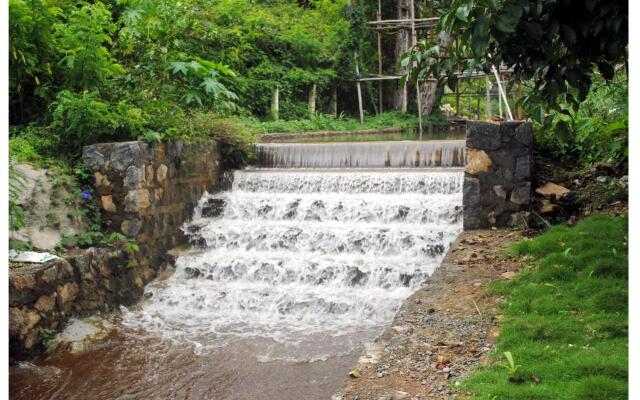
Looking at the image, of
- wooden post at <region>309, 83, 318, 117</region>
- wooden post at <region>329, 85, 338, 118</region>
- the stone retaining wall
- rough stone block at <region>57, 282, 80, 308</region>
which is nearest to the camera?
the stone retaining wall

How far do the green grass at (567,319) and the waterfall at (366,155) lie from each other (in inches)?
135

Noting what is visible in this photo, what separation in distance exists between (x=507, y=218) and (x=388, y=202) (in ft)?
5.18

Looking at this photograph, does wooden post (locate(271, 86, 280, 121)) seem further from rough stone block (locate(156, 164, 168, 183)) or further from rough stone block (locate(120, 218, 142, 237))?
rough stone block (locate(120, 218, 142, 237))

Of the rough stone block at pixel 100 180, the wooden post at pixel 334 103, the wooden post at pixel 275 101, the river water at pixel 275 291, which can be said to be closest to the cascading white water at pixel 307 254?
the river water at pixel 275 291

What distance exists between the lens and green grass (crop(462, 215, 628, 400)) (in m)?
3.40

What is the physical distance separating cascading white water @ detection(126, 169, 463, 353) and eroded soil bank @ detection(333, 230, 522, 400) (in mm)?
828

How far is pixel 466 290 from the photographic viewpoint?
5410mm

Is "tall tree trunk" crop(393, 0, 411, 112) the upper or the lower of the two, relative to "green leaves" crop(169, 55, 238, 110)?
upper

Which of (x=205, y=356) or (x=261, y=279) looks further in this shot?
(x=261, y=279)

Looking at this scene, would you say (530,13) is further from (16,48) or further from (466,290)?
(16,48)

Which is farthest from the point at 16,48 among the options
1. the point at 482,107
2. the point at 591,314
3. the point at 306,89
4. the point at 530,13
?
the point at 482,107

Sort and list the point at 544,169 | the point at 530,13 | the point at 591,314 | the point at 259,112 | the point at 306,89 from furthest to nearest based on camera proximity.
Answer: the point at 306,89 → the point at 259,112 → the point at 544,169 → the point at 591,314 → the point at 530,13

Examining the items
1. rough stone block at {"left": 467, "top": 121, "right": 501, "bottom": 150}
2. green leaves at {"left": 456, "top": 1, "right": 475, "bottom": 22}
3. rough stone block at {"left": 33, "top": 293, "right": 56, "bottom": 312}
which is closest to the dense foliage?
rough stone block at {"left": 33, "top": 293, "right": 56, "bottom": 312}

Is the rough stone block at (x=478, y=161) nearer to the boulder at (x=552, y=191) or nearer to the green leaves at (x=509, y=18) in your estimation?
the boulder at (x=552, y=191)
